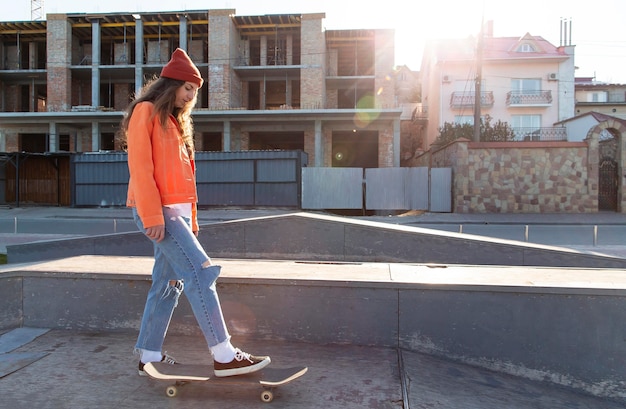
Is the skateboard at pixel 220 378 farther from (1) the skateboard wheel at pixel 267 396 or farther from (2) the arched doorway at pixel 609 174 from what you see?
(2) the arched doorway at pixel 609 174

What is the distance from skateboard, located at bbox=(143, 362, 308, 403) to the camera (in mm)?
2609

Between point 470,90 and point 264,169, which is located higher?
point 470,90

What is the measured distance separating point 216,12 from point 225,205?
15.7 metres

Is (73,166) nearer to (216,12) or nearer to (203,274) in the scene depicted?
(216,12)

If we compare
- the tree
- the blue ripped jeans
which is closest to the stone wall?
the tree

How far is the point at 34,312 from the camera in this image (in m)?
3.95

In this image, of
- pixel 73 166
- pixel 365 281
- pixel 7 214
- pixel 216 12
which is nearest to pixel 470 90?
pixel 216 12

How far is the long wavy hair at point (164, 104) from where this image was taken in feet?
9.10

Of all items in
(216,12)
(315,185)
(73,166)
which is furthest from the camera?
(216,12)

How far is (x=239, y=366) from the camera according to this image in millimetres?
2678

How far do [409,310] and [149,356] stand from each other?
6.12ft

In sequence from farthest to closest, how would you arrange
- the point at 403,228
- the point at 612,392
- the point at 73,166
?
the point at 73,166 < the point at 403,228 < the point at 612,392

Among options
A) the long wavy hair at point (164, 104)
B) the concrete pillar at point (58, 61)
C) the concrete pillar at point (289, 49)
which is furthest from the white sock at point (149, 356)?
the concrete pillar at point (58, 61)

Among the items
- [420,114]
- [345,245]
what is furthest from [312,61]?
[345,245]
